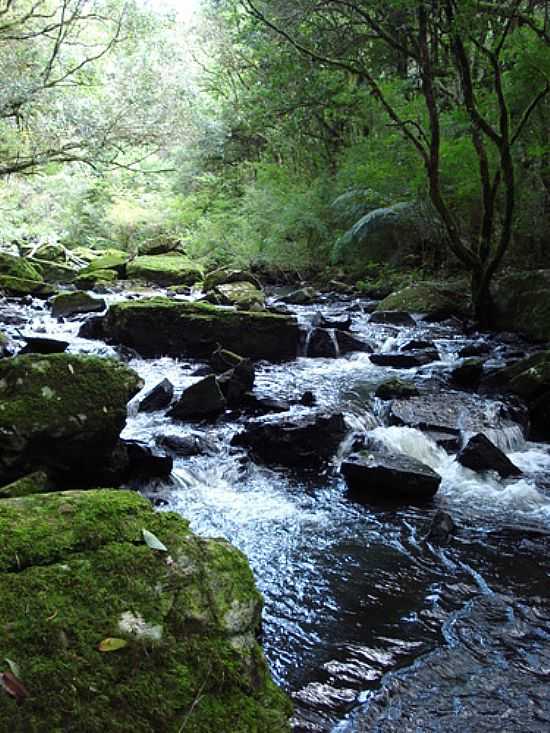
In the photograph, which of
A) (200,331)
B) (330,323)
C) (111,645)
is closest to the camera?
(111,645)

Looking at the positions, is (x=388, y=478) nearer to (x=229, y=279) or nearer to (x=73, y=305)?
(x=73, y=305)

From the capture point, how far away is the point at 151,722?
1.71m

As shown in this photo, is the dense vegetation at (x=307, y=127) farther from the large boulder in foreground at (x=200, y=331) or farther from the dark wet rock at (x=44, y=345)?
the dark wet rock at (x=44, y=345)

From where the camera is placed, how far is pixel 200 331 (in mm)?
9578

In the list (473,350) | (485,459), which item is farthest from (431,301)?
(485,459)

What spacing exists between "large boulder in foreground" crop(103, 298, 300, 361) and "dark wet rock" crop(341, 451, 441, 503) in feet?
16.0

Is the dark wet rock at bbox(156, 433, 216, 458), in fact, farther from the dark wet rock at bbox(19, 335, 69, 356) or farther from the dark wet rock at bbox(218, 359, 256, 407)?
the dark wet rock at bbox(19, 335, 69, 356)

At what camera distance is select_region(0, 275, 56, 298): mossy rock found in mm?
15703

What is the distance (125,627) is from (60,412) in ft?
9.08

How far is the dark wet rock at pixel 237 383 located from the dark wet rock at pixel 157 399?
0.66 metres

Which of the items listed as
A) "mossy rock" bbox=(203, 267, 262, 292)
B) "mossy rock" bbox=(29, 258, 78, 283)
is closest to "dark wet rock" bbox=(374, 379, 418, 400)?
"mossy rock" bbox=(203, 267, 262, 292)

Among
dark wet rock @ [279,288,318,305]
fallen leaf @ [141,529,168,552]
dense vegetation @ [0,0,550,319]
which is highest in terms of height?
dense vegetation @ [0,0,550,319]

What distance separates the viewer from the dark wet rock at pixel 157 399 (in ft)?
22.9

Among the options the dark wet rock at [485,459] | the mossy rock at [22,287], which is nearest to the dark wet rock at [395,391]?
the dark wet rock at [485,459]
